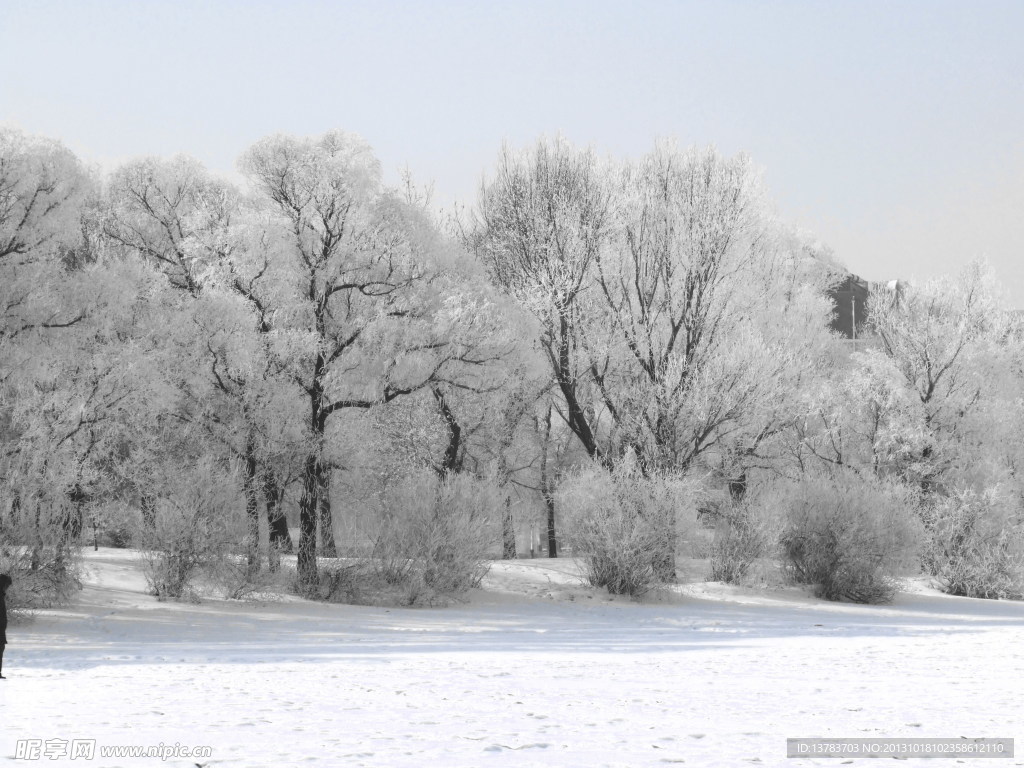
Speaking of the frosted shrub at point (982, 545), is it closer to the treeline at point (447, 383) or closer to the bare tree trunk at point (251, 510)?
the treeline at point (447, 383)

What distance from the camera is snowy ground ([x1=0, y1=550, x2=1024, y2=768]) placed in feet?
25.3

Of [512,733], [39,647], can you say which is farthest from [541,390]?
[512,733]

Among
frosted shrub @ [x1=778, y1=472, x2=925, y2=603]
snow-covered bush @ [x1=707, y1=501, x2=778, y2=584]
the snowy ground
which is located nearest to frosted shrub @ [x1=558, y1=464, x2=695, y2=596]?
snow-covered bush @ [x1=707, y1=501, x2=778, y2=584]

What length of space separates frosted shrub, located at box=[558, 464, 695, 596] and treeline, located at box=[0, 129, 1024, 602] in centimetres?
8

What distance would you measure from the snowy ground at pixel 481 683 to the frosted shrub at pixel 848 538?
500 cm

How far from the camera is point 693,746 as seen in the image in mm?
7852

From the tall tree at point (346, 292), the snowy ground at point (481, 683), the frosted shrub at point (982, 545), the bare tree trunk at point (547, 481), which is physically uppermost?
the tall tree at point (346, 292)

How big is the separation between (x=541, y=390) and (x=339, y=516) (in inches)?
348

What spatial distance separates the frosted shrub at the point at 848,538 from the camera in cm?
2686

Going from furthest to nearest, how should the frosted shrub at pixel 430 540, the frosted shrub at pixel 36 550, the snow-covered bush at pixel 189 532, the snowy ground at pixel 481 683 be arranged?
1. the frosted shrub at pixel 430 540
2. the snow-covered bush at pixel 189 532
3. the frosted shrub at pixel 36 550
4. the snowy ground at pixel 481 683

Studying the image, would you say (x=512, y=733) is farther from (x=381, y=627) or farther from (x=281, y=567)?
(x=281, y=567)

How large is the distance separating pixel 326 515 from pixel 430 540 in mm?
4513

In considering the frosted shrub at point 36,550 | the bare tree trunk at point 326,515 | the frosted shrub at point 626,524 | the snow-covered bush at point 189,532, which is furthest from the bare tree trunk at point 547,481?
the frosted shrub at point 36,550

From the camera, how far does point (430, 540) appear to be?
2289 centimetres
